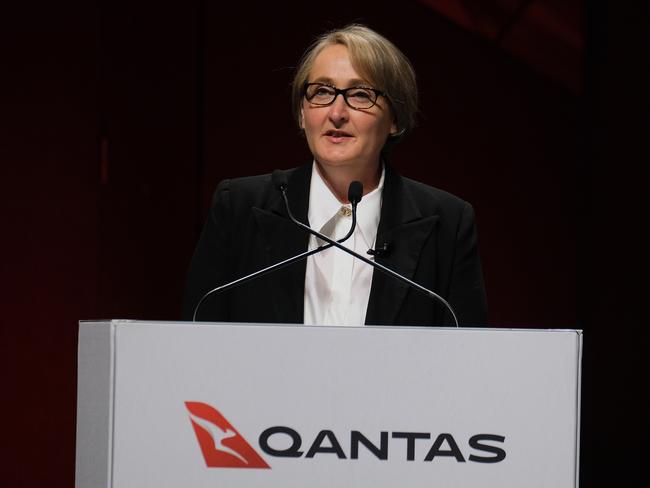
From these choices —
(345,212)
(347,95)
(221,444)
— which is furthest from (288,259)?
(221,444)

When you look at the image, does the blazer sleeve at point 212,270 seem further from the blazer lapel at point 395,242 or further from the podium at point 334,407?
the podium at point 334,407

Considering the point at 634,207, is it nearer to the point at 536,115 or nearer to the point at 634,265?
the point at 634,265

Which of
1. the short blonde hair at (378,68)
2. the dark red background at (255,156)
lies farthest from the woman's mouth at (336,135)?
the dark red background at (255,156)

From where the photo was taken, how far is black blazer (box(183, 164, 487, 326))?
1.64 metres

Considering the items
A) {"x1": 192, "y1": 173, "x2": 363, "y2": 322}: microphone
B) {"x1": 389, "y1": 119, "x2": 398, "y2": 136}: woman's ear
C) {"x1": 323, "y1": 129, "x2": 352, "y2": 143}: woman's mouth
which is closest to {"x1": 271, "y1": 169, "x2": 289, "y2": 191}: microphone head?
{"x1": 192, "y1": 173, "x2": 363, "y2": 322}: microphone

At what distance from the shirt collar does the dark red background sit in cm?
164

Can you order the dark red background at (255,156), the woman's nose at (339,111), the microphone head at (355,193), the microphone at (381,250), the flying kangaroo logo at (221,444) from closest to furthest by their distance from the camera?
the flying kangaroo logo at (221,444) → the microphone head at (355,193) → the microphone at (381,250) → the woman's nose at (339,111) → the dark red background at (255,156)

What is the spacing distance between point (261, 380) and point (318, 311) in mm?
542

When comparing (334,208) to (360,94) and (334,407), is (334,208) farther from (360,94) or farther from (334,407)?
(334,407)

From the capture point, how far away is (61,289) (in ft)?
10.9

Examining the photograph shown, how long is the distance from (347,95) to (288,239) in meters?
0.28

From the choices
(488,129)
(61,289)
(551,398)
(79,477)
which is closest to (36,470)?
(61,289)

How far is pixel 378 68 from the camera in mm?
1729

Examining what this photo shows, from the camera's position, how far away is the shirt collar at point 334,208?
1.74 metres
